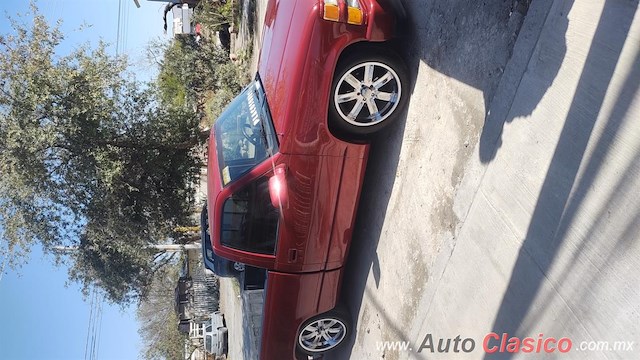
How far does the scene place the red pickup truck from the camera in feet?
14.5

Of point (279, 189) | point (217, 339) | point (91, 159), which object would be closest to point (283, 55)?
point (279, 189)

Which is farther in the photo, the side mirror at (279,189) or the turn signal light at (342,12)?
the side mirror at (279,189)

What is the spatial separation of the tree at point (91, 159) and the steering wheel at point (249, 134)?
4.49 meters

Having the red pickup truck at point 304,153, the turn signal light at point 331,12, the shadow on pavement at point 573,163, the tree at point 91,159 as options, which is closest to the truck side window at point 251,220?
the red pickup truck at point 304,153

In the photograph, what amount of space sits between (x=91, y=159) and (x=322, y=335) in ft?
18.8

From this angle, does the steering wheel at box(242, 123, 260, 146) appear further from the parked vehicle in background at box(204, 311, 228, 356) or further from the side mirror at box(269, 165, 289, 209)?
the parked vehicle in background at box(204, 311, 228, 356)

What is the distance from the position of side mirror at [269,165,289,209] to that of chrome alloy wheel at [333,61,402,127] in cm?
79

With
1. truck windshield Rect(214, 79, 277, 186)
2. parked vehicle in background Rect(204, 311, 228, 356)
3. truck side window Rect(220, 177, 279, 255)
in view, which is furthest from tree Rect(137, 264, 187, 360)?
truck side window Rect(220, 177, 279, 255)

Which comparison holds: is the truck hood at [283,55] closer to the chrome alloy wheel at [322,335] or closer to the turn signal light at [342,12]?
the turn signal light at [342,12]

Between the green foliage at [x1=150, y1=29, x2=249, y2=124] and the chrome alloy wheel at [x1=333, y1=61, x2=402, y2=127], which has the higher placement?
the chrome alloy wheel at [x1=333, y1=61, x2=402, y2=127]

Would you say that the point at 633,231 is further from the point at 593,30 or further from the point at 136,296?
the point at 136,296

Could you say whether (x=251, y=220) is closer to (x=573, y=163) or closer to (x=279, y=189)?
(x=279, y=189)

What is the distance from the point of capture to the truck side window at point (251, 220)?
4.86 metres

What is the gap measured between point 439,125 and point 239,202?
210 cm
